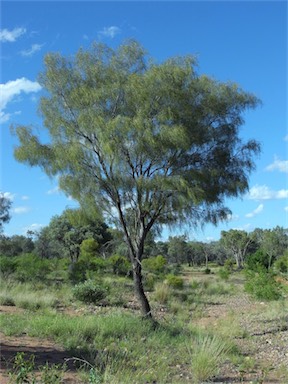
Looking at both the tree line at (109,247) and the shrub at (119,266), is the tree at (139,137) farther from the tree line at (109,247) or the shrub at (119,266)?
the shrub at (119,266)

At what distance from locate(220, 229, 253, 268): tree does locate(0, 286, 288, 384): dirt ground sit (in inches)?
2019

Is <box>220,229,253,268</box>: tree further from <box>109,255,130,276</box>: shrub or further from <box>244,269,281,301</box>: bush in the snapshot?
<box>244,269,281,301</box>: bush

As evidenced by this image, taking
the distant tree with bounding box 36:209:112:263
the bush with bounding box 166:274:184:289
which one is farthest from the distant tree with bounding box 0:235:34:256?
the bush with bounding box 166:274:184:289

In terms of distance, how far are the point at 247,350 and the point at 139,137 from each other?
6.73 metres

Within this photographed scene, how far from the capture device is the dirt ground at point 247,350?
875 cm

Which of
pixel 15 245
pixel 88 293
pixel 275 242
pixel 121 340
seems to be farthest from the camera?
pixel 275 242

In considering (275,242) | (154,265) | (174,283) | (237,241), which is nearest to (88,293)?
(174,283)

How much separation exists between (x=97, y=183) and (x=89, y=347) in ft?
19.3

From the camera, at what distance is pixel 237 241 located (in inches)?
2835

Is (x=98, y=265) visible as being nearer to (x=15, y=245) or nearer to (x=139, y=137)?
(x=139, y=137)

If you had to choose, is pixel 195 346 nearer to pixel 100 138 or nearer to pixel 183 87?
pixel 100 138

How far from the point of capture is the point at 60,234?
5138cm

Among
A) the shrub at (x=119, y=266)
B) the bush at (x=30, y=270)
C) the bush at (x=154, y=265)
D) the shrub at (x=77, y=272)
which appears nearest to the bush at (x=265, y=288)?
the shrub at (x=77, y=272)

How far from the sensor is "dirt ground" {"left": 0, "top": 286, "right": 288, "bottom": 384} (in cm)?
875
